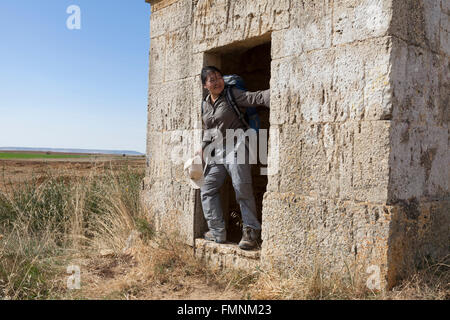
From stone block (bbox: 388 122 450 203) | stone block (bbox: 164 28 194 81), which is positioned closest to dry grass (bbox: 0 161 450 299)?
stone block (bbox: 388 122 450 203)

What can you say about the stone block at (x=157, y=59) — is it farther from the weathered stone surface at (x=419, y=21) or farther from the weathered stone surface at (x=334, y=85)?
the weathered stone surface at (x=419, y=21)

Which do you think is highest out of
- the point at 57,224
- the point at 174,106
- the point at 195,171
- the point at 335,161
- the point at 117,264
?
the point at 174,106

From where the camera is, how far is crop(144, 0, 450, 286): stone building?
113 inches

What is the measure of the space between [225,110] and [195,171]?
2.22 ft

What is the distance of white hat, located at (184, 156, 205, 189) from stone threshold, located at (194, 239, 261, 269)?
61 centimetres

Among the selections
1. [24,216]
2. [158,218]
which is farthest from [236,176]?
[24,216]

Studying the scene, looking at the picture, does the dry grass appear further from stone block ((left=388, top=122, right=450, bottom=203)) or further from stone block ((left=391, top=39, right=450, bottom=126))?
stone block ((left=391, top=39, right=450, bottom=126))

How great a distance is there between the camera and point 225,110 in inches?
153

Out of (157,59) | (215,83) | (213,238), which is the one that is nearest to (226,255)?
(213,238)

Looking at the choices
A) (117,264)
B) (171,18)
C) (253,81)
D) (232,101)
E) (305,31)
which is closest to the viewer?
(305,31)

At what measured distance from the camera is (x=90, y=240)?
518cm

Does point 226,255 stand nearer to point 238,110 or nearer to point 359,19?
point 238,110

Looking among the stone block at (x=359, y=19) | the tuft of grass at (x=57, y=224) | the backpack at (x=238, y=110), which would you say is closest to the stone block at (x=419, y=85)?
the stone block at (x=359, y=19)

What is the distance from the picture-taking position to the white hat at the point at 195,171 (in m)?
3.98
